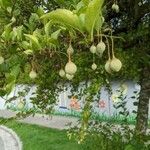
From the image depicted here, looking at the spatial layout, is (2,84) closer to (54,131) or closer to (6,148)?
(6,148)

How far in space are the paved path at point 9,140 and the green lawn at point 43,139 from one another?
123 millimetres

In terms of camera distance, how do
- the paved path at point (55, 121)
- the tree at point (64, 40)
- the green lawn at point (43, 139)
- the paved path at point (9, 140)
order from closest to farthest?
the tree at point (64, 40) → the green lawn at point (43, 139) → the paved path at point (9, 140) → the paved path at point (55, 121)

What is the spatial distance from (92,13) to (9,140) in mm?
10801

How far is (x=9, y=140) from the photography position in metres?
12.3

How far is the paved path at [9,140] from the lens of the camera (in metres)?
11.4

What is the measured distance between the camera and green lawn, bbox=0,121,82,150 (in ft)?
33.9

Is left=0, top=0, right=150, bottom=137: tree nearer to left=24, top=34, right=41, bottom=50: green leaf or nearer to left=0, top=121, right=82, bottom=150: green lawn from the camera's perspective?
left=24, top=34, right=41, bottom=50: green leaf

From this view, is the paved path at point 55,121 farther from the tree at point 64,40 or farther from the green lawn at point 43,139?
the tree at point 64,40

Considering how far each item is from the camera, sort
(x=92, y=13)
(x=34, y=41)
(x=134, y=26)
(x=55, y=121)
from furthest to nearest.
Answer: (x=55, y=121)
(x=134, y=26)
(x=34, y=41)
(x=92, y=13)

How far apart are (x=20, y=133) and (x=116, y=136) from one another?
602cm

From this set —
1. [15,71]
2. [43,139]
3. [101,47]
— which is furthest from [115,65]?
[43,139]

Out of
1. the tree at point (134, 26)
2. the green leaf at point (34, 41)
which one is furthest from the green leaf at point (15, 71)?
the tree at point (134, 26)

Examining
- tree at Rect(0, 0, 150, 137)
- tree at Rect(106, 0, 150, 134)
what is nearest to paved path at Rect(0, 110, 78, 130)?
tree at Rect(0, 0, 150, 137)

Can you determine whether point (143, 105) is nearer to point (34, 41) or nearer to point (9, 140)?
point (34, 41)
